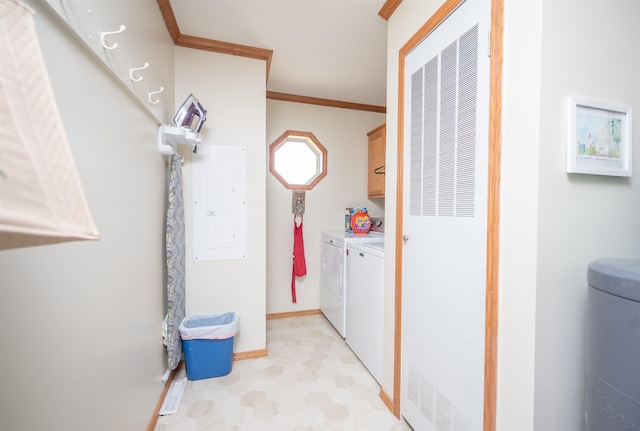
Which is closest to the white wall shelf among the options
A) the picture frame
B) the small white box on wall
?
the small white box on wall

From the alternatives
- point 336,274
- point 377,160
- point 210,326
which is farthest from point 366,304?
point 377,160

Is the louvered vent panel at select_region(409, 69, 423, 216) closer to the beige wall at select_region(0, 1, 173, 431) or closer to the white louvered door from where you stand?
the white louvered door

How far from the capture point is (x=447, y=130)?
1.21 meters

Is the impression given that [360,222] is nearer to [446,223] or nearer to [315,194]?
[315,194]

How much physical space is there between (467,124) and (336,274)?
6.07ft

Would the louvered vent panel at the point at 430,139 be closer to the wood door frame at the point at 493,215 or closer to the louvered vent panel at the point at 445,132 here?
Result: the louvered vent panel at the point at 445,132

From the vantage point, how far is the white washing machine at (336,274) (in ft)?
7.92

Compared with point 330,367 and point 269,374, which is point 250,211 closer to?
point 269,374

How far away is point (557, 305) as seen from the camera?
2.89 feet

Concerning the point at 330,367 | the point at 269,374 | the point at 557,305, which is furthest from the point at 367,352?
the point at 557,305

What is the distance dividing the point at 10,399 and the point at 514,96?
5.31 feet

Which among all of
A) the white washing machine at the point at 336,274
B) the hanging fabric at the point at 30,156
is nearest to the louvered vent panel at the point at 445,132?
the white washing machine at the point at 336,274

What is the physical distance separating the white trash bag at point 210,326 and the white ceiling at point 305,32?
2.15 m

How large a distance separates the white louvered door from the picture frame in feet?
0.81
